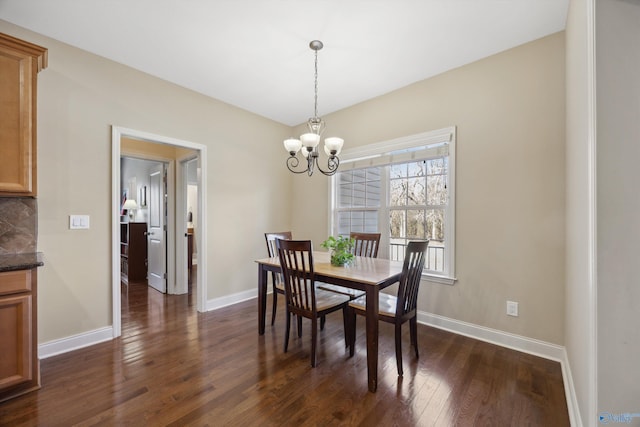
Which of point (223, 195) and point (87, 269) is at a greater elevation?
point (223, 195)

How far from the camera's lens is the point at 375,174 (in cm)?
365

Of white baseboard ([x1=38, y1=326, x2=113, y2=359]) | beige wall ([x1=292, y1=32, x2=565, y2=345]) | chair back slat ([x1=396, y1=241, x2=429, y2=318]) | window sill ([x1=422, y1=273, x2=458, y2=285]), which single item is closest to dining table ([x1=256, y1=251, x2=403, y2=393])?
chair back slat ([x1=396, y1=241, x2=429, y2=318])

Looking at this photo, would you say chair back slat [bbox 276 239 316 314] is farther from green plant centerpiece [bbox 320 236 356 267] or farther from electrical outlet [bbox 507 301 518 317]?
electrical outlet [bbox 507 301 518 317]

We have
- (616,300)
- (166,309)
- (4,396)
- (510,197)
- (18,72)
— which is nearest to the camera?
(616,300)

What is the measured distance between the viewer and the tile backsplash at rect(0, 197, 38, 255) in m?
2.11

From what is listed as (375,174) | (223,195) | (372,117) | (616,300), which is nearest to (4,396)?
(223,195)

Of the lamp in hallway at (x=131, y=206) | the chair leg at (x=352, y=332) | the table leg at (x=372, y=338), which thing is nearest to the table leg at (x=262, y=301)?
the chair leg at (x=352, y=332)

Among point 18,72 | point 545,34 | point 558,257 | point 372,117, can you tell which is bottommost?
point 558,257

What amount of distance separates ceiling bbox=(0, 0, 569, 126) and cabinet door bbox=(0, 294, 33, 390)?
6.89ft

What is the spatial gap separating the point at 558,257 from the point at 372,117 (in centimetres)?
250

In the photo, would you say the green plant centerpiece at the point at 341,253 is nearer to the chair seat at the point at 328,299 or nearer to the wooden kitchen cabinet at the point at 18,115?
the chair seat at the point at 328,299

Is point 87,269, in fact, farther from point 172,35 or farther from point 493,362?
point 493,362

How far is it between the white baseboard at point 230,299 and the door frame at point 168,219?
11 centimetres

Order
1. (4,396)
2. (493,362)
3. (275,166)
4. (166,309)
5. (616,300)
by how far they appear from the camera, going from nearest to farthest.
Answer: (616,300) → (4,396) → (493,362) → (166,309) → (275,166)
